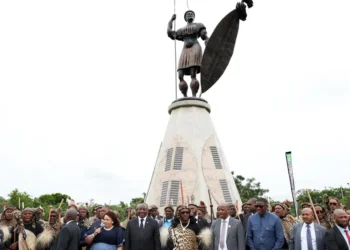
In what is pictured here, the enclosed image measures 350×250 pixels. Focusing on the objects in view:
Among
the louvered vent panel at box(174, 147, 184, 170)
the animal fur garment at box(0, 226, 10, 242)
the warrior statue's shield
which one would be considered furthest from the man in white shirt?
the warrior statue's shield

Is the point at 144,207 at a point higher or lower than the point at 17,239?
higher

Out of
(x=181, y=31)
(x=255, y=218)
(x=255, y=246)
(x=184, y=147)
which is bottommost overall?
(x=255, y=246)

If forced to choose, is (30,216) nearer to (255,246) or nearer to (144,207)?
(144,207)

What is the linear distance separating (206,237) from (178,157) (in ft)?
30.5

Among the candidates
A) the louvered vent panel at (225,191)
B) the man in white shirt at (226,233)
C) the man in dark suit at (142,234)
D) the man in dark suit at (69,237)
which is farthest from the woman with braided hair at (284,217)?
the louvered vent panel at (225,191)

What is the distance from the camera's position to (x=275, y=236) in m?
6.90

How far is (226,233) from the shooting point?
23.0ft

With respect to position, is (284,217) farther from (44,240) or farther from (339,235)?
(44,240)

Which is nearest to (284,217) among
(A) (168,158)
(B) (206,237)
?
(B) (206,237)

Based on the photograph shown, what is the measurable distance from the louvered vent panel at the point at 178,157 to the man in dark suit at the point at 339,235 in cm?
1067

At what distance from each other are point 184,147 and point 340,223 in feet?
37.0

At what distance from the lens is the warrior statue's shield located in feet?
56.7

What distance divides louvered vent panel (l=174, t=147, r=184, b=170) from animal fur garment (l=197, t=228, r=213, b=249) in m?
8.91

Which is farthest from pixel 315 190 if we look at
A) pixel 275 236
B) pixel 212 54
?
pixel 275 236
